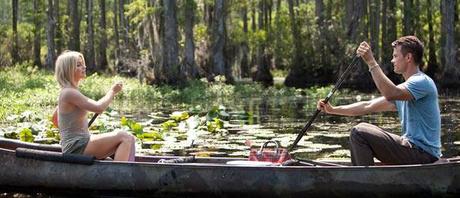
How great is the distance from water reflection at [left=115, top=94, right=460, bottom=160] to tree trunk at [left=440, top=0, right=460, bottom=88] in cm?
1032

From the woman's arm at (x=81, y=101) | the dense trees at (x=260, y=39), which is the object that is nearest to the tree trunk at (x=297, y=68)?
the dense trees at (x=260, y=39)

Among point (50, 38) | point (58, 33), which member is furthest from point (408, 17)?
point (58, 33)

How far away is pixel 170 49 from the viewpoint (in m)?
26.7

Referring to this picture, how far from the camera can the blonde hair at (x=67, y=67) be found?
693 centimetres

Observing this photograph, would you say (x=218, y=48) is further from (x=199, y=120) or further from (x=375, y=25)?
(x=199, y=120)

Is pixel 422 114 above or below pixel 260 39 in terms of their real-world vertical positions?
above

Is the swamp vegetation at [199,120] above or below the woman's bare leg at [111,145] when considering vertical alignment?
below

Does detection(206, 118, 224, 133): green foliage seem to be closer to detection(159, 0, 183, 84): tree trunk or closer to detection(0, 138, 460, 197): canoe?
detection(0, 138, 460, 197): canoe

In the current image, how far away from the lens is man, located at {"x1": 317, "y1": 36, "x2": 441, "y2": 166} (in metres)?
6.58

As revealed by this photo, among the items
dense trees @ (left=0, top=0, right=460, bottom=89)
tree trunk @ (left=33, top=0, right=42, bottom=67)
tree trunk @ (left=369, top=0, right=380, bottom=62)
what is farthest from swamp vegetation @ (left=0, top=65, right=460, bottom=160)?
tree trunk @ (left=33, top=0, right=42, bottom=67)

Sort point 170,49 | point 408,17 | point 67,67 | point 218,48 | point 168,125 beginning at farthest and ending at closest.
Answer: point 408,17 < point 218,48 < point 170,49 < point 168,125 < point 67,67

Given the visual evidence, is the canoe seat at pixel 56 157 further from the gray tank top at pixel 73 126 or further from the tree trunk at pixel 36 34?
the tree trunk at pixel 36 34

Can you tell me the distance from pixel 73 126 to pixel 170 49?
64.2 feet

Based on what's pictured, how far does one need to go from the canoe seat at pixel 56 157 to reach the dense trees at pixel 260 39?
62.8 feet
